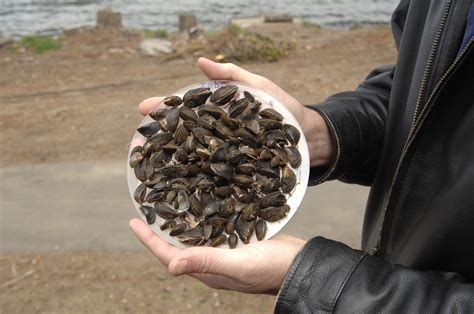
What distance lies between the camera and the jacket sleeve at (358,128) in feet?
6.61

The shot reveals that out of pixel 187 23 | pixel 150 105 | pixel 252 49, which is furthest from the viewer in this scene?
pixel 187 23

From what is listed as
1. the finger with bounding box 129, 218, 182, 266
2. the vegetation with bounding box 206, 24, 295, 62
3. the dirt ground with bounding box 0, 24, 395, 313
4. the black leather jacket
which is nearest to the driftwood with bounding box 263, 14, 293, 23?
the dirt ground with bounding box 0, 24, 395, 313

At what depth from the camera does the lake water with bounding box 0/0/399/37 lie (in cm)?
1452

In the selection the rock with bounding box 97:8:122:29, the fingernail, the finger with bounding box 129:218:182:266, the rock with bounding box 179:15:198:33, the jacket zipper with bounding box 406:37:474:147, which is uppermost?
the jacket zipper with bounding box 406:37:474:147

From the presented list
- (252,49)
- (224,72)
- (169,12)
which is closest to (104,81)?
(252,49)

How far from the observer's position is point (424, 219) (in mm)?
1526

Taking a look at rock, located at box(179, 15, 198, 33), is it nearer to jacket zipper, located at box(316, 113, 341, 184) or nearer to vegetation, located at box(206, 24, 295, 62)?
vegetation, located at box(206, 24, 295, 62)

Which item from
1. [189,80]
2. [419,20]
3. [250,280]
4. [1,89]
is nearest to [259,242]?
[250,280]

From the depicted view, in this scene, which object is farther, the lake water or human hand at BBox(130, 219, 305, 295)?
the lake water

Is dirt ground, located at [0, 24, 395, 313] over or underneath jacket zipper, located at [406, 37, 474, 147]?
underneath

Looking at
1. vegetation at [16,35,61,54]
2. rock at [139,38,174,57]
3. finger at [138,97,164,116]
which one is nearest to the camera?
finger at [138,97,164,116]

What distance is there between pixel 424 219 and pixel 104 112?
5362mm

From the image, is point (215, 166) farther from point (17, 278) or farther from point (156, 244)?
point (17, 278)

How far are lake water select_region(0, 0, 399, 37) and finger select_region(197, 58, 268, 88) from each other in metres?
12.3
